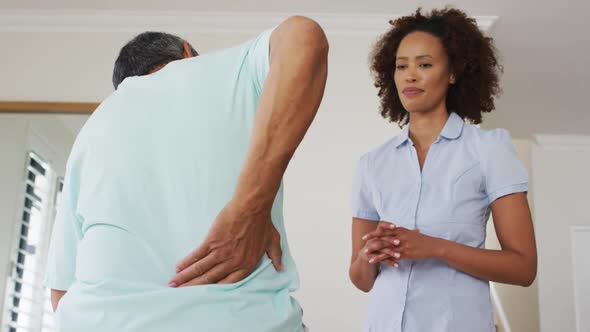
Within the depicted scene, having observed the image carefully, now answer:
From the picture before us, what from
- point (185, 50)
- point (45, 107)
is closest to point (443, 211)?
point (185, 50)

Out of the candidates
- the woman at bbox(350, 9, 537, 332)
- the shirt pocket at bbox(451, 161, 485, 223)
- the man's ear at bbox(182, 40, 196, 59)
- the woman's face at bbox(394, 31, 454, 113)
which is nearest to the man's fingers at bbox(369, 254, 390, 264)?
the woman at bbox(350, 9, 537, 332)

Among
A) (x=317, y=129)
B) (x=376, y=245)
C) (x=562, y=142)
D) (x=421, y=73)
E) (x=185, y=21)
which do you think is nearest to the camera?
(x=376, y=245)

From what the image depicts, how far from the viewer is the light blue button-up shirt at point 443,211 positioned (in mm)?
1703

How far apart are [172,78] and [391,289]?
0.83m

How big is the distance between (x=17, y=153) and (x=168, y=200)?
3.01 metres

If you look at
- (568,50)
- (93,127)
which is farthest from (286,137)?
(568,50)

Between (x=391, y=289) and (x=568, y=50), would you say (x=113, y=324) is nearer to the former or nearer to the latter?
(x=391, y=289)

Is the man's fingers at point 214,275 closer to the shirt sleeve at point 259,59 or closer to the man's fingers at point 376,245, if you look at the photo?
the shirt sleeve at point 259,59

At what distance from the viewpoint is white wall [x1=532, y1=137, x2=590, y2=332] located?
6.22 meters

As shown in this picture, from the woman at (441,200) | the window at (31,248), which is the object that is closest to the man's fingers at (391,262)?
the woman at (441,200)

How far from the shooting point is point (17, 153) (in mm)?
3865

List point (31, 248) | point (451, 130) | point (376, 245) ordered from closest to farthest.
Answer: point (376, 245)
point (451, 130)
point (31, 248)

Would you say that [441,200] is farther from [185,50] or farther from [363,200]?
[185,50]

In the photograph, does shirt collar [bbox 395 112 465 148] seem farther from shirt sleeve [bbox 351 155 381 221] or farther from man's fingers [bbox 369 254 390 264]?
man's fingers [bbox 369 254 390 264]
